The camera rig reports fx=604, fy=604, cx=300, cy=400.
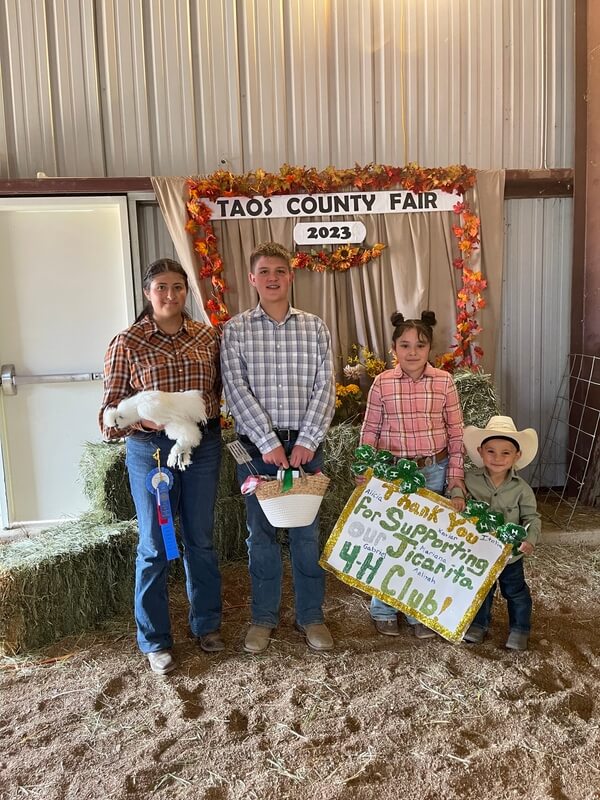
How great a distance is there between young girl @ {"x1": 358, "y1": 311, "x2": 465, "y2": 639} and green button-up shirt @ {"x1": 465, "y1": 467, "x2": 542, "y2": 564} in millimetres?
83

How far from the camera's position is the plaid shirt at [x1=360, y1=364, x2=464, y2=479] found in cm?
256

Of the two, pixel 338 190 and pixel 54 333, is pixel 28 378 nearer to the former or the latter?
pixel 54 333

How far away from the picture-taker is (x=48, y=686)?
95.6 inches

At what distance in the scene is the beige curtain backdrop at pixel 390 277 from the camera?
4.28m

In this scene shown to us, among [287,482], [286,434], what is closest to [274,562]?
[287,482]

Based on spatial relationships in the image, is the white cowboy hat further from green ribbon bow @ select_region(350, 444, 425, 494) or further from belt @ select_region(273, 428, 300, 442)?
belt @ select_region(273, 428, 300, 442)

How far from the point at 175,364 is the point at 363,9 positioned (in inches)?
136

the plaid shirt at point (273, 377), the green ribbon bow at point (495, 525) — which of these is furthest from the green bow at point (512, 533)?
the plaid shirt at point (273, 377)

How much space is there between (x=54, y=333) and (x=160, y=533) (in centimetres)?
253

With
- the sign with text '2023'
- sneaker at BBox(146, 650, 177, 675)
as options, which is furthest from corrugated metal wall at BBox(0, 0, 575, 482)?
sneaker at BBox(146, 650, 177, 675)

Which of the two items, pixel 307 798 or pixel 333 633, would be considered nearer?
pixel 307 798

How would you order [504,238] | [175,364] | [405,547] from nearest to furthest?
[175,364]
[405,547]
[504,238]

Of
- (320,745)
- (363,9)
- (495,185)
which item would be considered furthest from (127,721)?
(363,9)

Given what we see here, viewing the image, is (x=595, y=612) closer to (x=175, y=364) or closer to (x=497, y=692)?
(x=497, y=692)
